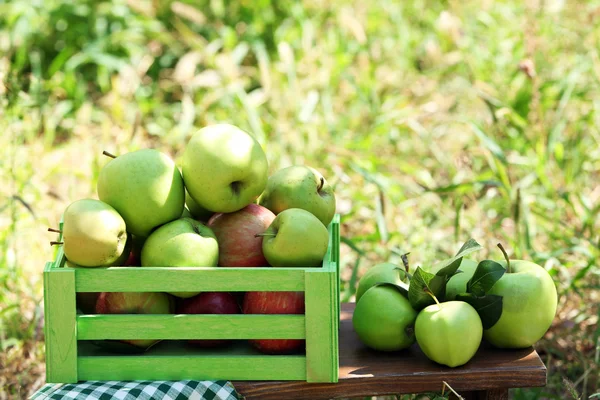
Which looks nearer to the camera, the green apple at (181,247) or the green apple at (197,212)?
the green apple at (181,247)

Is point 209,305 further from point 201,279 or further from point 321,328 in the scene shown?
point 321,328

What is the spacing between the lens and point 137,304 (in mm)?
1863

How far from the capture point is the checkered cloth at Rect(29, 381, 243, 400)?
177 centimetres

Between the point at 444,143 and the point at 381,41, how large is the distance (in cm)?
88

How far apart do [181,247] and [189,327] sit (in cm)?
18

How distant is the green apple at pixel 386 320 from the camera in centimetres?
191

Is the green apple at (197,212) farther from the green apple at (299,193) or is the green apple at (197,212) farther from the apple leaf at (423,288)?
the apple leaf at (423,288)

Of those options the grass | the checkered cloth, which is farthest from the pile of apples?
the grass

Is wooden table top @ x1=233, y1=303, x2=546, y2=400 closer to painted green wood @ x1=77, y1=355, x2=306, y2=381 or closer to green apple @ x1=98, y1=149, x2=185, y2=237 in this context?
painted green wood @ x1=77, y1=355, x2=306, y2=381

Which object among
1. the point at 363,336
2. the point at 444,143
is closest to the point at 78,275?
the point at 363,336

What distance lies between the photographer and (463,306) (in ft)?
6.12

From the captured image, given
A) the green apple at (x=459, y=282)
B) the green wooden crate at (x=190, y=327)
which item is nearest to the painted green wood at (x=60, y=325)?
the green wooden crate at (x=190, y=327)

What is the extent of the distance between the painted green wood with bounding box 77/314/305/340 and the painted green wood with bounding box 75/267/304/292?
0.07 m

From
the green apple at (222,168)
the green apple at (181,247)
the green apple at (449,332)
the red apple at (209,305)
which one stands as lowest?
the green apple at (449,332)
